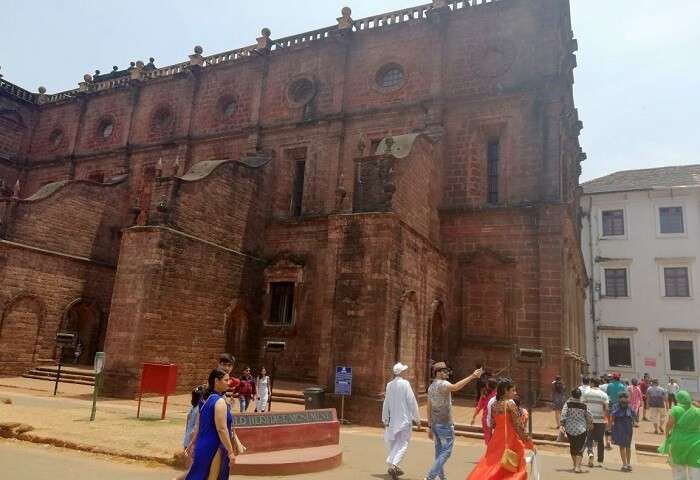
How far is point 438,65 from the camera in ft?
64.7

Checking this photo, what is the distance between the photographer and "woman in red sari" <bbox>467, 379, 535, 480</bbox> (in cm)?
541

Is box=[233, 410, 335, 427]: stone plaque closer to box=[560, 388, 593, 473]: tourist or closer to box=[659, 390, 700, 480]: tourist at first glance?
box=[560, 388, 593, 473]: tourist

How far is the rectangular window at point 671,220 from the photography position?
29.1 metres

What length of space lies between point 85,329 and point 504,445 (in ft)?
67.5

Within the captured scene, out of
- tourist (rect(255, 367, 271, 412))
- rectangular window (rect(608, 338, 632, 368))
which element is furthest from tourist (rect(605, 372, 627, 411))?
rectangular window (rect(608, 338, 632, 368))

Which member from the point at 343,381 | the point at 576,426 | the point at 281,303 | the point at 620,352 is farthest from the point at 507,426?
the point at 620,352

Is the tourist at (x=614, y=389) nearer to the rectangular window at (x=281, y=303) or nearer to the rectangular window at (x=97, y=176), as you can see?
the rectangular window at (x=281, y=303)

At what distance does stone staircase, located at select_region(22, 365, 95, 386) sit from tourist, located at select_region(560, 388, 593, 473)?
14751 mm

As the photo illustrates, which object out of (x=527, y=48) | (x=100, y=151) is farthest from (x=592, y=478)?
(x=100, y=151)

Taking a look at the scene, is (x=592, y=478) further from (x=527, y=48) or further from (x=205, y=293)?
(x=527, y=48)

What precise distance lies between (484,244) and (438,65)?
706 cm

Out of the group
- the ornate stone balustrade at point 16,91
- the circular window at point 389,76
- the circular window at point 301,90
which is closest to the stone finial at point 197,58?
the circular window at point 301,90

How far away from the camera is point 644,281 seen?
95.3ft

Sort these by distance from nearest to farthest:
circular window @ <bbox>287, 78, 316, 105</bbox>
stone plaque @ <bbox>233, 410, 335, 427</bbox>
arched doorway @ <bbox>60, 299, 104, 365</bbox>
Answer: stone plaque @ <bbox>233, 410, 335, 427</bbox> < arched doorway @ <bbox>60, 299, 104, 365</bbox> < circular window @ <bbox>287, 78, 316, 105</bbox>
